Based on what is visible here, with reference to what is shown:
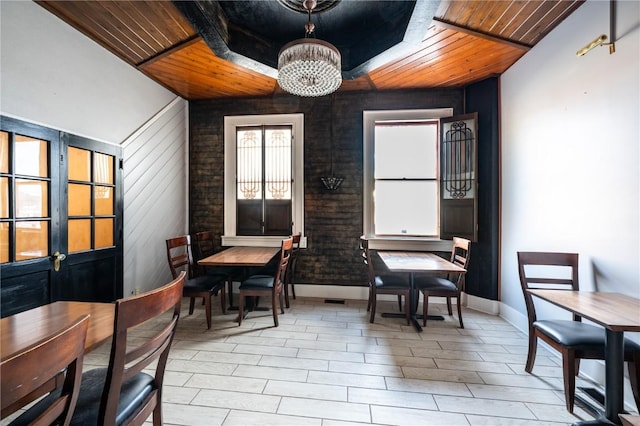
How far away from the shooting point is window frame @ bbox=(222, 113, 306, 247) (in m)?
4.06

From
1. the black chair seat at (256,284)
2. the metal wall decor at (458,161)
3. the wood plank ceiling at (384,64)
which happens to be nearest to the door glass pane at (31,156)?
the wood plank ceiling at (384,64)

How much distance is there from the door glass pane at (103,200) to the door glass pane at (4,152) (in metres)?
0.79

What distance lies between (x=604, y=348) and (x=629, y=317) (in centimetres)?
38

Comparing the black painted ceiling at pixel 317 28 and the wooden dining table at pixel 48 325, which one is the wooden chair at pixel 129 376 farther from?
the black painted ceiling at pixel 317 28

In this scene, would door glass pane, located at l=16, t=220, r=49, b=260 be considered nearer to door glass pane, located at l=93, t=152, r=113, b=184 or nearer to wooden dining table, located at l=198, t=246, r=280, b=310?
door glass pane, located at l=93, t=152, r=113, b=184

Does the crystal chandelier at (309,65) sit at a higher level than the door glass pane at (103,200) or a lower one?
higher

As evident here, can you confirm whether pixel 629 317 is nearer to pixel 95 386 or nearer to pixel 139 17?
pixel 95 386

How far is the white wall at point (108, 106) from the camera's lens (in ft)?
7.02

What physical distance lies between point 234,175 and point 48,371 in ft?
→ 12.3

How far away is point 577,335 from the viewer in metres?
1.77

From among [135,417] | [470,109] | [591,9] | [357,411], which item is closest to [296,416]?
[357,411]

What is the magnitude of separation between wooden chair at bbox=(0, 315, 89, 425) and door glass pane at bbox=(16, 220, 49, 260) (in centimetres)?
192

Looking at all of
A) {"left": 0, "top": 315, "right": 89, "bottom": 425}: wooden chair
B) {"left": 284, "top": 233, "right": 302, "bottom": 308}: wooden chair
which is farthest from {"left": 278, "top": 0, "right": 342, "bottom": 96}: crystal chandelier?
{"left": 0, "top": 315, "right": 89, "bottom": 425}: wooden chair

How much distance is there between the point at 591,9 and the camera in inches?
83.7
